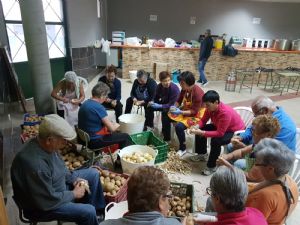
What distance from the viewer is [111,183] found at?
2.25 m

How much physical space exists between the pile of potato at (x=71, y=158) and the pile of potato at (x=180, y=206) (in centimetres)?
99

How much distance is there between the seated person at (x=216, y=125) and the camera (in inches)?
109

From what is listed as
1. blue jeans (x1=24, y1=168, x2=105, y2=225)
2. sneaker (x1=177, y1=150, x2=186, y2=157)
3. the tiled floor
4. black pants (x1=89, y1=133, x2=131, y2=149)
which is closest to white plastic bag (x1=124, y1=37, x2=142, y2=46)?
the tiled floor

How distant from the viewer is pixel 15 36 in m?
4.68

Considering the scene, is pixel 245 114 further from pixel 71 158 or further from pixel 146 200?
pixel 146 200

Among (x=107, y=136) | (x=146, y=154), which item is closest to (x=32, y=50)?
(x=107, y=136)

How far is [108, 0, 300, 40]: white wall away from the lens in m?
8.91

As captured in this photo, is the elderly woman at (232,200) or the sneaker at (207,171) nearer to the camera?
the elderly woman at (232,200)

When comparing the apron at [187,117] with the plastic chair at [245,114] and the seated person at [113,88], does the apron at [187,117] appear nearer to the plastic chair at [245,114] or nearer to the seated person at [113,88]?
the plastic chair at [245,114]

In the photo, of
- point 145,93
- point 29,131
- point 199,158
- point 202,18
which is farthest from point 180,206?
point 202,18

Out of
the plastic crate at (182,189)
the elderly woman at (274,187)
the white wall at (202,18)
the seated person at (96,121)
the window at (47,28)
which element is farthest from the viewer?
the white wall at (202,18)

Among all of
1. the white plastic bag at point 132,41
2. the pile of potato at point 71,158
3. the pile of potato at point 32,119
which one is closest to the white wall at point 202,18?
the white plastic bag at point 132,41

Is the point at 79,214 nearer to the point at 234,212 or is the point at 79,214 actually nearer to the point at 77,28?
the point at 234,212

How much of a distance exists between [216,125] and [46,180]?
2.02 m
